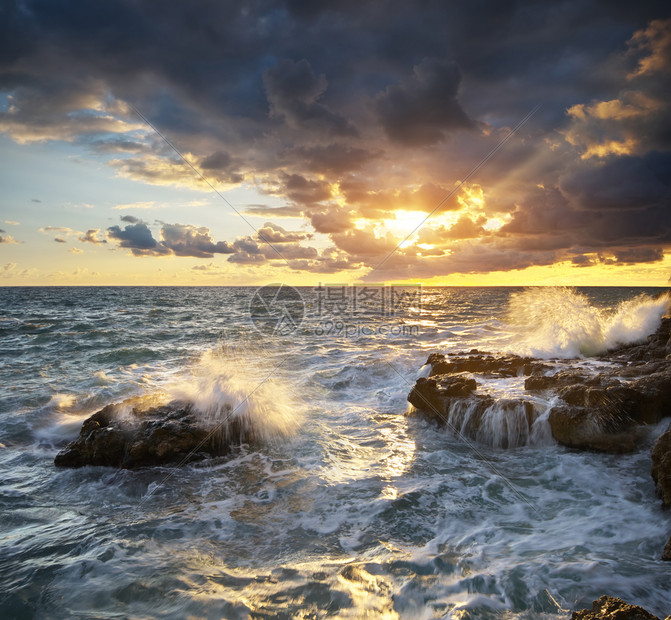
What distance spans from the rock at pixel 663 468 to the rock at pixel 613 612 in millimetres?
2515

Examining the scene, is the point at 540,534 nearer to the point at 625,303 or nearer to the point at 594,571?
the point at 594,571

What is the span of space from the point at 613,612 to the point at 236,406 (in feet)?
21.8

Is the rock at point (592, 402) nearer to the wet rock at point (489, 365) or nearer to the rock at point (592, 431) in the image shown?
the rock at point (592, 431)

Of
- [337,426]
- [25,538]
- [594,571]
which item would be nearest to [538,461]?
[594,571]

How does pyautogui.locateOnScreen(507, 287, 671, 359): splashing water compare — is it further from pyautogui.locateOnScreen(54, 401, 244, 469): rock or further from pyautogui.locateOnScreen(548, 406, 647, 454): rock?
pyautogui.locateOnScreen(54, 401, 244, 469): rock

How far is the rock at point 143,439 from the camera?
650 cm

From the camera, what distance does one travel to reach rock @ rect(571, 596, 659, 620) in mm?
2717

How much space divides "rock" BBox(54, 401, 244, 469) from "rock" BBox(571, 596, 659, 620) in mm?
5764

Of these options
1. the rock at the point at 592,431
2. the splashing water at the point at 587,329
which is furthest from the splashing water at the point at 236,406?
the splashing water at the point at 587,329

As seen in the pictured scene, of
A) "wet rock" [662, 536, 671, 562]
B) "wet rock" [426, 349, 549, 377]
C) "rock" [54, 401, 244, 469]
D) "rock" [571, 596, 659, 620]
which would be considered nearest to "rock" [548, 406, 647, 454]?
"wet rock" [662, 536, 671, 562]

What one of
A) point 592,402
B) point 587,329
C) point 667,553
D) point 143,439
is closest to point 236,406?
point 143,439

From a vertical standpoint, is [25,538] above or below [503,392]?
below

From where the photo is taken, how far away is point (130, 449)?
648 cm

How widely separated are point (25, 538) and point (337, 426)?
563 cm
